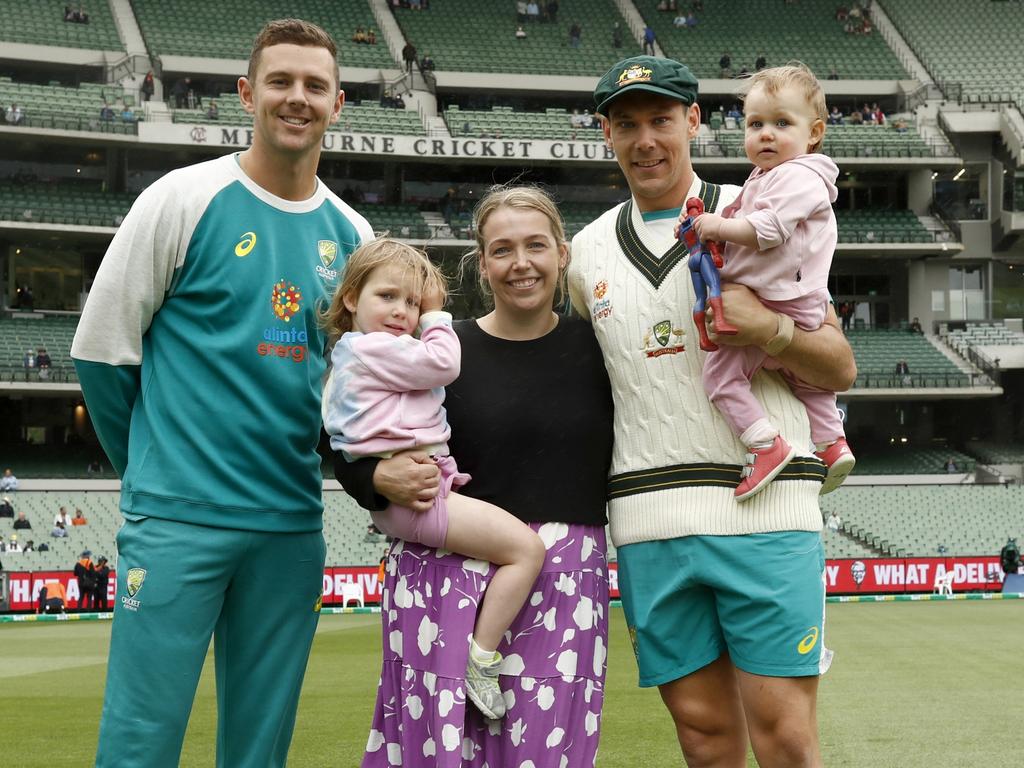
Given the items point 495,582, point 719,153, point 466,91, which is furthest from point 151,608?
point 466,91

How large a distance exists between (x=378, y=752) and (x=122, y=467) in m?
1.35

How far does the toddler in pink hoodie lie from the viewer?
3605 millimetres

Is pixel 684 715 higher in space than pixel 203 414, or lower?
lower

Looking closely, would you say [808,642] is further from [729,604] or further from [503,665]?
[503,665]

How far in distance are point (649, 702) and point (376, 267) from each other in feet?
22.6

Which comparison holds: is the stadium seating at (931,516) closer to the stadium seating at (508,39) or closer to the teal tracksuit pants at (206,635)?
the stadium seating at (508,39)

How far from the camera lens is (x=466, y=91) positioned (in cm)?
4044

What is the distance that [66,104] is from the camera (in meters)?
34.9

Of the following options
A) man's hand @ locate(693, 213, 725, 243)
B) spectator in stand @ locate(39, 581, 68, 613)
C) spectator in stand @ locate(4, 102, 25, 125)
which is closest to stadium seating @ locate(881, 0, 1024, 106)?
spectator in stand @ locate(4, 102, 25, 125)

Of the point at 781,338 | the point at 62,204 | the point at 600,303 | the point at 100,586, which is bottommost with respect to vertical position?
the point at 100,586

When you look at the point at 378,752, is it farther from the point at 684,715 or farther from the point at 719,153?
the point at 719,153

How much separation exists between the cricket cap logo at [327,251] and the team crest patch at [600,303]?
0.93 metres

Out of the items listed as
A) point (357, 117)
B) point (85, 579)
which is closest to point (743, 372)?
point (85, 579)

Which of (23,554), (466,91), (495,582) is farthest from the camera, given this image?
(466,91)
